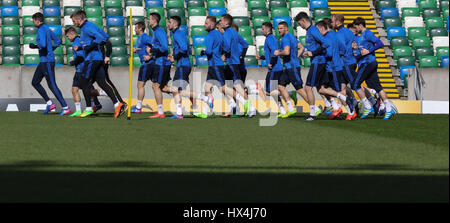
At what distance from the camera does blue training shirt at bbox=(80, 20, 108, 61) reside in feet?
52.6

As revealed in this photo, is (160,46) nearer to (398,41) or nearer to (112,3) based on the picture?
(112,3)

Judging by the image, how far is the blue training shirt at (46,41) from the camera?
17266 mm

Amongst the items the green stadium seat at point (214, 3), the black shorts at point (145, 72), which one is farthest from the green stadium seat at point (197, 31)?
the black shorts at point (145, 72)

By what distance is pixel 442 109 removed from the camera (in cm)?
2191

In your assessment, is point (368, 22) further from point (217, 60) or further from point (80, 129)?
point (80, 129)

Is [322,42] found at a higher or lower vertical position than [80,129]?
higher

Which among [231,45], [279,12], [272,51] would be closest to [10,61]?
[279,12]

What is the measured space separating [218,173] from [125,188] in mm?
1154

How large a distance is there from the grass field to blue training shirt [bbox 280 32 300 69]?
458 centimetres

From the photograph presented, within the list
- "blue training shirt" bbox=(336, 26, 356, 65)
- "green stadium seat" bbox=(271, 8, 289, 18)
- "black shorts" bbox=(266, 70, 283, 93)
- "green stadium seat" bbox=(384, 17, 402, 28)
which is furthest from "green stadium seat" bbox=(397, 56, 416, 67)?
"black shorts" bbox=(266, 70, 283, 93)

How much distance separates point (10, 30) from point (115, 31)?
303cm

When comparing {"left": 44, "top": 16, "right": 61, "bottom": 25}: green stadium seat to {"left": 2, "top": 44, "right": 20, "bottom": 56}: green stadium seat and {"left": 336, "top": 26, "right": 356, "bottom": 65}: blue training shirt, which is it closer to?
{"left": 2, "top": 44, "right": 20, "bottom": 56}: green stadium seat

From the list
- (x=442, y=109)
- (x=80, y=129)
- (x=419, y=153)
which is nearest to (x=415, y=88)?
(x=442, y=109)
